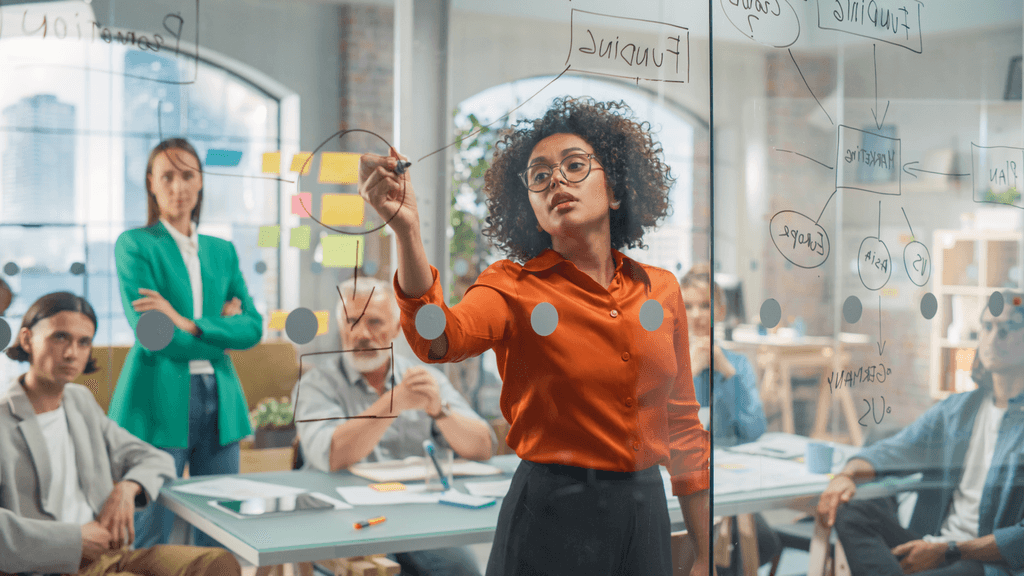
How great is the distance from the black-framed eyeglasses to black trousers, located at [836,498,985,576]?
3.70ft

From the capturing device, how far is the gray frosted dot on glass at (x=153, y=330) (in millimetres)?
1386

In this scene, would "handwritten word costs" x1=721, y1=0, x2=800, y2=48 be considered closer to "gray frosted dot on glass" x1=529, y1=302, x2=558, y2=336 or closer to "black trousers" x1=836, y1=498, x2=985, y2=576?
"gray frosted dot on glass" x1=529, y1=302, x2=558, y2=336

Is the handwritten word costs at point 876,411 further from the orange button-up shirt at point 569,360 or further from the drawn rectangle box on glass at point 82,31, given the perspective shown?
the drawn rectangle box on glass at point 82,31

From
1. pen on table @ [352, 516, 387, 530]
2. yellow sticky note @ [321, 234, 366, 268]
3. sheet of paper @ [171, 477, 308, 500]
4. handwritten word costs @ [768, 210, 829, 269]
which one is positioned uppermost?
handwritten word costs @ [768, 210, 829, 269]

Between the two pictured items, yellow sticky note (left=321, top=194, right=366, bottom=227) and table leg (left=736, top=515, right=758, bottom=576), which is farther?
table leg (left=736, top=515, right=758, bottom=576)

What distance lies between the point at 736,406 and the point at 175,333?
1.16m

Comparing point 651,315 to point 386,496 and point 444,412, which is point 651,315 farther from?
point 386,496

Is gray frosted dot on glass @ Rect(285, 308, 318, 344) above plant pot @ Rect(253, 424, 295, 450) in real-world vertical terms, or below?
above

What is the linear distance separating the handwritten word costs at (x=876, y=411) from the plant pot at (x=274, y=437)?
1.36 m

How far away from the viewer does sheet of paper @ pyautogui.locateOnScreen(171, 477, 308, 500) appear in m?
1.44

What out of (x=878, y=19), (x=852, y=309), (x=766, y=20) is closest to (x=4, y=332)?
(x=766, y=20)

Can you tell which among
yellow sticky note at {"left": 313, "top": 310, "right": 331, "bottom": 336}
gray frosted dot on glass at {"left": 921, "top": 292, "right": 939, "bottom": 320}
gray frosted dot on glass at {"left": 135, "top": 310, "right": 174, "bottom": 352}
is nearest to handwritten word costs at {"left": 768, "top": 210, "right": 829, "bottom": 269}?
gray frosted dot on glass at {"left": 921, "top": 292, "right": 939, "bottom": 320}

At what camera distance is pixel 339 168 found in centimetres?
142

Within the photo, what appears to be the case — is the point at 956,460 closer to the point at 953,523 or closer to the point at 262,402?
the point at 953,523
